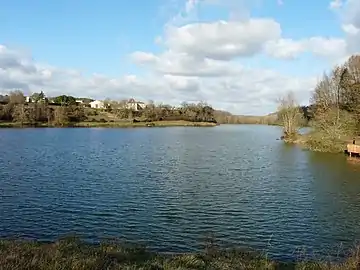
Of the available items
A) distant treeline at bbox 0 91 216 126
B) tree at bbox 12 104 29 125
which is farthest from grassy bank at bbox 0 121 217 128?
distant treeline at bbox 0 91 216 126

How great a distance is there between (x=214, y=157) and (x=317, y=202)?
75.1ft

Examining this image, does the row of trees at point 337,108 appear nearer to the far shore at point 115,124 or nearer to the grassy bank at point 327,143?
the grassy bank at point 327,143

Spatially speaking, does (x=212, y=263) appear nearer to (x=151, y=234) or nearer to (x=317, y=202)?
(x=151, y=234)

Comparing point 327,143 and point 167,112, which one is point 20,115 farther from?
point 327,143

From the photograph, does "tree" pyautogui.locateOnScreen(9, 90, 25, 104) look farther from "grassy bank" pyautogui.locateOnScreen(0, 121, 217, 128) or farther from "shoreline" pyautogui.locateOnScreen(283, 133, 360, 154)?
"shoreline" pyautogui.locateOnScreen(283, 133, 360, 154)

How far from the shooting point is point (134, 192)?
2455cm

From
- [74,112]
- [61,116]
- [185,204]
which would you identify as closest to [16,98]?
[61,116]

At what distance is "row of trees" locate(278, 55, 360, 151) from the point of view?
53500 millimetres

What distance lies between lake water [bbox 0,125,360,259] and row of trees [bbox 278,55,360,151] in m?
16.6

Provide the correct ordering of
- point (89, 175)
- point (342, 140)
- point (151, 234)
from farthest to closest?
point (342, 140) → point (89, 175) → point (151, 234)

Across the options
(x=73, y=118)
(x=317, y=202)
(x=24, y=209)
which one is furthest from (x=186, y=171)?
(x=73, y=118)

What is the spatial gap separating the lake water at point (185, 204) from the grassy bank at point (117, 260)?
3081mm

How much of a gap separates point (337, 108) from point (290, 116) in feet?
58.4

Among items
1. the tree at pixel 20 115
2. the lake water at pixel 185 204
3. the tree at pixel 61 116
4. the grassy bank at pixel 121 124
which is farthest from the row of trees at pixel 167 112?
Answer: the lake water at pixel 185 204
